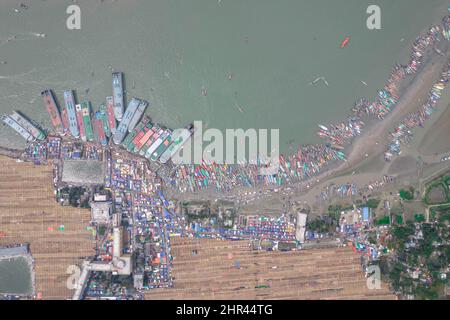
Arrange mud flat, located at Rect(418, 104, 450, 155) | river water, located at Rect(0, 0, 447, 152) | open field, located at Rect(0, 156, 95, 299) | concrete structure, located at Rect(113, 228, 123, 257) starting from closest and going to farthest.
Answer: concrete structure, located at Rect(113, 228, 123, 257)
open field, located at Rect(0, 156, 95, 299)
mud flat, located at Rect(418, 104, 450, 155)
river water, located at Rect(0, 0, 447, 152)

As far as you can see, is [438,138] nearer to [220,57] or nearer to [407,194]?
[407,194]

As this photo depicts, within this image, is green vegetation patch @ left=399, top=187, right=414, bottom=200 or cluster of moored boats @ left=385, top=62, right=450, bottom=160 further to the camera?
cluster of moored boats @ left=385, top=62, right=450, bottom=160

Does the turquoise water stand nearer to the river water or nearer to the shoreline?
the shoreline

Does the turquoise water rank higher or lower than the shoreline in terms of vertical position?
lower

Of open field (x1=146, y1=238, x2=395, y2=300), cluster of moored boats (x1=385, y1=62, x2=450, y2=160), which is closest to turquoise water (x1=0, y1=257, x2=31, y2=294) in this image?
open field (x1=146, y1=238, x2=395, y2=300)

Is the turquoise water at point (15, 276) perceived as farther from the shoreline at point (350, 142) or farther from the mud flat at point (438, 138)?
the mud flat at point (438, 138)
